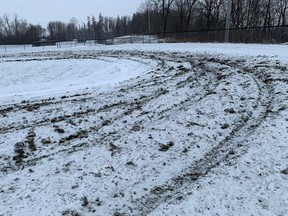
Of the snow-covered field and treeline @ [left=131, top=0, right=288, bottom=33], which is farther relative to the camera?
treeline @ [left=131, top=0, right=288, bottom=33]

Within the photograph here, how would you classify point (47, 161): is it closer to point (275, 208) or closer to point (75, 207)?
point (75, 207)

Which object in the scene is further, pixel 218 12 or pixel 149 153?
pixel 218 12

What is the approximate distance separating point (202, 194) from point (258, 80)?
612cm

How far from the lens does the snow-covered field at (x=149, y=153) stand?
10.2ft

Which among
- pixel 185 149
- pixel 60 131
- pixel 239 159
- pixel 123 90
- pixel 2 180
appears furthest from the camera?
pixel 123 90

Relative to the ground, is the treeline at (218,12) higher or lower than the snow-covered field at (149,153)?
higher

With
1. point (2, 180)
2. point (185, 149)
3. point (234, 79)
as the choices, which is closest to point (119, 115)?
point (185, 149)

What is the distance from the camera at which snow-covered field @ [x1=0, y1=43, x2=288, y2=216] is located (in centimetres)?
312

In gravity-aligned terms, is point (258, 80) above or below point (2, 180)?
above

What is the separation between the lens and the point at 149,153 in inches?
166

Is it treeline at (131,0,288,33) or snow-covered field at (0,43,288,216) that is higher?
treeline at (131,0,288,33)

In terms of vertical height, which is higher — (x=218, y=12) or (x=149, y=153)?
(x=218, y=12)

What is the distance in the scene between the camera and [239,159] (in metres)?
3.88

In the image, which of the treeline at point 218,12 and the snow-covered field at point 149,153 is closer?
the snow-covered field at point 149,153
